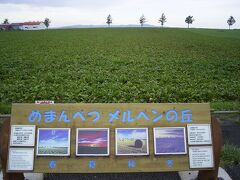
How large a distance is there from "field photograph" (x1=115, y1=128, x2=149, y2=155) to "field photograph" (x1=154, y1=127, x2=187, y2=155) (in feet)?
0.50

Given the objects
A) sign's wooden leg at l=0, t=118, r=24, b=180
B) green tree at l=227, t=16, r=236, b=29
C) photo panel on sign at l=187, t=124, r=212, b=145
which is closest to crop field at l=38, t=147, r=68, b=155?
sign's wooden leg at l=0, t=118, r=24, b=180

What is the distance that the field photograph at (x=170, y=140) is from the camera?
3852 mm

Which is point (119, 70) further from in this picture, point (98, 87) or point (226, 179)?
point (226, 179)

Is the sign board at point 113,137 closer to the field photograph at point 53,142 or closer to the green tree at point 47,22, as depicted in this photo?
the field photograph at point 53,142

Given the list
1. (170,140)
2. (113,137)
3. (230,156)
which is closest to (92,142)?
(113,137)

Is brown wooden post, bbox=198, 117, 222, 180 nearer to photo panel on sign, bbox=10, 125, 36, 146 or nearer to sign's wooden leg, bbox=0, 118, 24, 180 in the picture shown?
photo panel on sign, bbox=10, 125, 36, 146

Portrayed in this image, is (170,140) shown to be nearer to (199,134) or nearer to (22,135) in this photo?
(199,134)

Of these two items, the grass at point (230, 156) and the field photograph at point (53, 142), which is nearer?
the field photograph at point (53, 142)

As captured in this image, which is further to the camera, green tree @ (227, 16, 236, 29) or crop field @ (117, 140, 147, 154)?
green tree @ (227, 16, 236, 29)

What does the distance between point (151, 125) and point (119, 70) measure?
1311 cm

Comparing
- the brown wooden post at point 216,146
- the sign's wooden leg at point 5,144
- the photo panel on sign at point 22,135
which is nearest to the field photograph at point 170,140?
the brown wooden post at point 216,146

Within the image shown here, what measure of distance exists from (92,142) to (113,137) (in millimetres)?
287

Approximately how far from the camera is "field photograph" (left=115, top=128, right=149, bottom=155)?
3822mm

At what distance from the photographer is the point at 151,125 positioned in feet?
12.8
